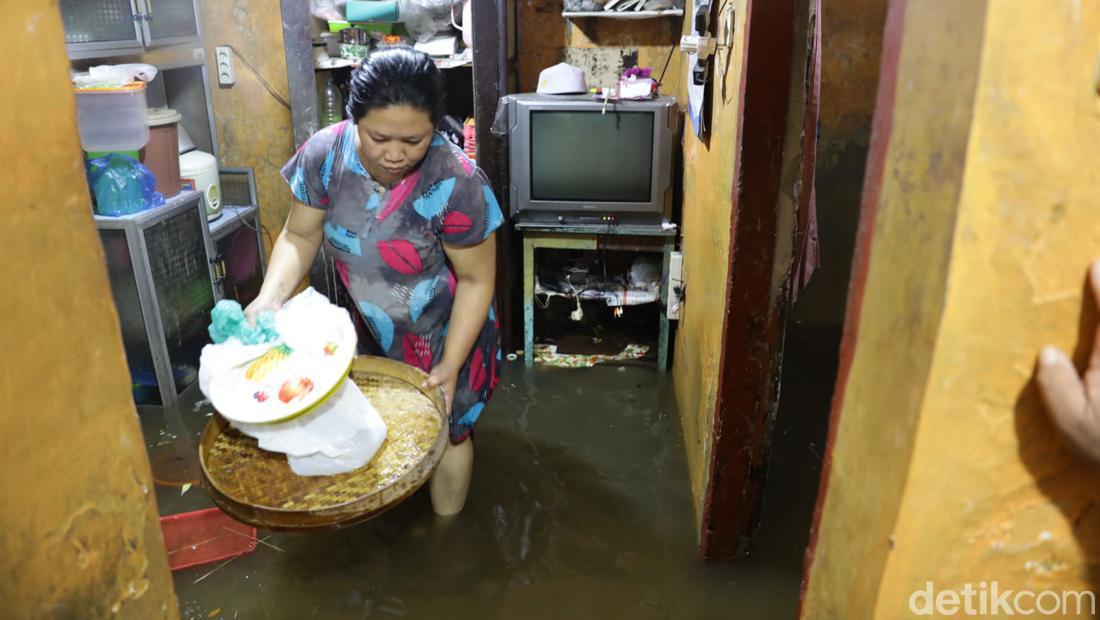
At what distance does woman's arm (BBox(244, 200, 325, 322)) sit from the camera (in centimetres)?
207

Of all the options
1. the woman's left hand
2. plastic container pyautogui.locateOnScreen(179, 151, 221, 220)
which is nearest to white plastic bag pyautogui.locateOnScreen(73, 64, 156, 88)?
plastic container pyautogui.locateOnScreen(179, 151, 221, 220)

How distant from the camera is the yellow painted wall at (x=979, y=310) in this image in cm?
65

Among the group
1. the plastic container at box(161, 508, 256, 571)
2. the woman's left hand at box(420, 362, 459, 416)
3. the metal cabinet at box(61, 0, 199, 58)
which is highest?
the metal cabinet at box(61, 0, 199, 58)

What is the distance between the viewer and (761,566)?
7.46ft

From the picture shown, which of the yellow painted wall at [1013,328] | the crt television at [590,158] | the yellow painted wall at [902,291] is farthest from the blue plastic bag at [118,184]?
the yellow painted wall at [1013,328]

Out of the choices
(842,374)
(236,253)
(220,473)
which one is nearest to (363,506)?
(220,473)

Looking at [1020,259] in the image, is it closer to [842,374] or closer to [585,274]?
[842,374]

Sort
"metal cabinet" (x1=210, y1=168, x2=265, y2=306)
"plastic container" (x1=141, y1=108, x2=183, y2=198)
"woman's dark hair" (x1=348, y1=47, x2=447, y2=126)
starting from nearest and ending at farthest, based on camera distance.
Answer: "woman's dark hair" (x1=348, y1=47, x2=447, y2=126) < "plastic container" (x1=141, y1=108, x2=183, y2=198) < "metal cabinet" (x1=210, y1=168, x2=265, y2=306)

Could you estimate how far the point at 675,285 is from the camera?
322 centimetres

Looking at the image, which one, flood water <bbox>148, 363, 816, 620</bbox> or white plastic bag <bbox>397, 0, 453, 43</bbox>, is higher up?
white plastic bag <bbox>397, 0, 453, 43</bbox>

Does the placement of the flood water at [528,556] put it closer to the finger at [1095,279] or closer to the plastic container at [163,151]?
the plastic container at [163,151]

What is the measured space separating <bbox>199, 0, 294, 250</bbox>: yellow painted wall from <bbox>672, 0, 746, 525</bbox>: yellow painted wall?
2137mm

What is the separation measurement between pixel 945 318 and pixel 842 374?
258 millimetres

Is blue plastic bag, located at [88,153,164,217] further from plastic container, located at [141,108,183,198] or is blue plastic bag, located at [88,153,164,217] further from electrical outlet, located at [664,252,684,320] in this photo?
electrical outlet, located at [664,252,684,320]
